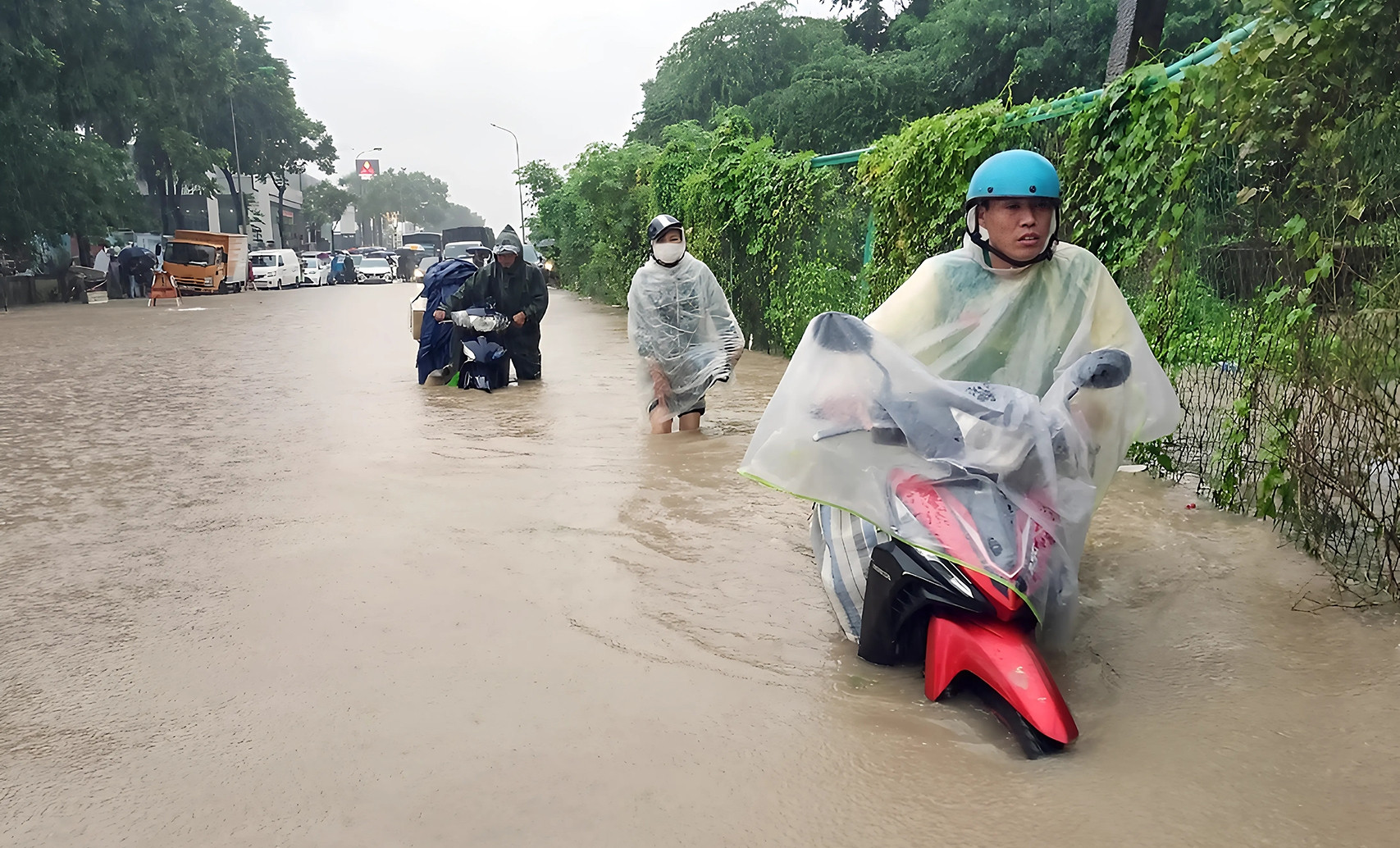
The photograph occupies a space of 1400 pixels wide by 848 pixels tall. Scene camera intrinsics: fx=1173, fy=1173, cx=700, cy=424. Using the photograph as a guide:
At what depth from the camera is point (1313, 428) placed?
4.45m

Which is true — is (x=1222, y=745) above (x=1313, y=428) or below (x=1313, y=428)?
below

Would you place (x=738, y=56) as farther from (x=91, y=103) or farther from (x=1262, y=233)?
(x=1262, y=233)

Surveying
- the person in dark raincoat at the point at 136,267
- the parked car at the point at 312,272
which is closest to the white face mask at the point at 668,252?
the person in dark raincoat at the point at 136,267

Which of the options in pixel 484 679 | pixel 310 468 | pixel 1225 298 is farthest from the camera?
pixel 310 468

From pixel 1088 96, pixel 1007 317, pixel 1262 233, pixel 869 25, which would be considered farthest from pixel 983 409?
pixel 869 25

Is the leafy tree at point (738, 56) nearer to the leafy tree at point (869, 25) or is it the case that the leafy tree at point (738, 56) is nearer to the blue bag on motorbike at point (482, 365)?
the leafy tree at point (869, 25)

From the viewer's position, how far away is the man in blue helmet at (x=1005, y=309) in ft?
12.5

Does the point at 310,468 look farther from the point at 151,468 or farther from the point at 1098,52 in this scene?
the point at 1098,52

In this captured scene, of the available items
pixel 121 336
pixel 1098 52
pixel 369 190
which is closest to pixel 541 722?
pixel 121 336

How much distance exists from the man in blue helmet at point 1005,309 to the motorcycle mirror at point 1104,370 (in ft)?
1.04

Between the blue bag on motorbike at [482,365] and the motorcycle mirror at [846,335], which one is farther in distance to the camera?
the blue bag on motorbike at [482,365]

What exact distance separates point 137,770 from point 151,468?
483 centimetres

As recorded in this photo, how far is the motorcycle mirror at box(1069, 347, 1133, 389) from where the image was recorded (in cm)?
339

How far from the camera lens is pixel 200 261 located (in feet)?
127
